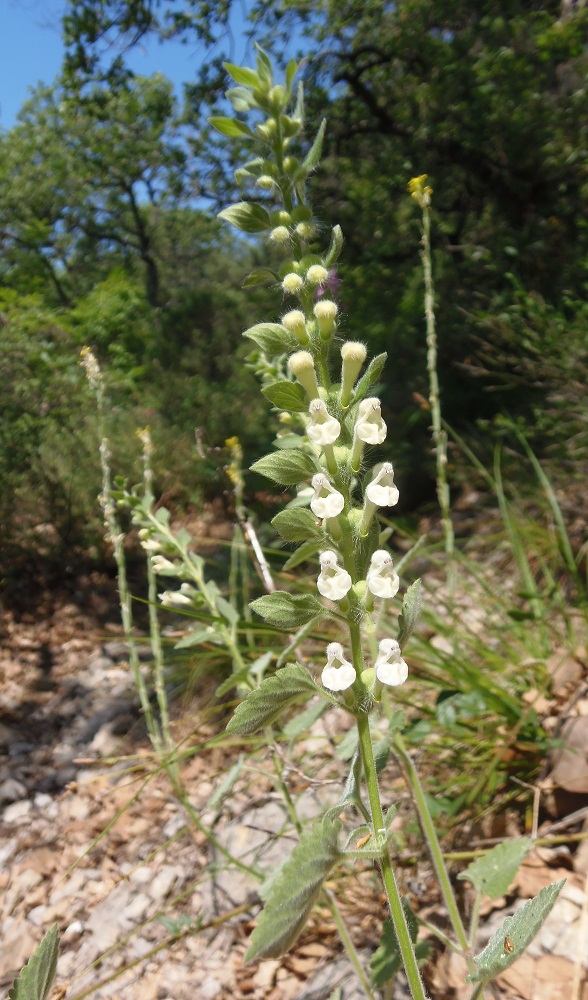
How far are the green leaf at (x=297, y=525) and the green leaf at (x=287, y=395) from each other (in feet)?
0.45

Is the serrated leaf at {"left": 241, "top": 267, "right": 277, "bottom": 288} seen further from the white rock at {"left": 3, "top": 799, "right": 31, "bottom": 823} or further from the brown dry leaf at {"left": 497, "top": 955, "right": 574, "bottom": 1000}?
the white rock at {"left": 3, "top": 799, "right": 31, "bottom": 823}

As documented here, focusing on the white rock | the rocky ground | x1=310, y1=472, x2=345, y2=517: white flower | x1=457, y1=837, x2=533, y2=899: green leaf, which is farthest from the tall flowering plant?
the white rock

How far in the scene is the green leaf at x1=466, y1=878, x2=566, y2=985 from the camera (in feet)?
2.22

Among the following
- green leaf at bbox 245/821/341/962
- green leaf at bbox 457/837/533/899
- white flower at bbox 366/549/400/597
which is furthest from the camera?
green leaf at bbox 457/837/533/899

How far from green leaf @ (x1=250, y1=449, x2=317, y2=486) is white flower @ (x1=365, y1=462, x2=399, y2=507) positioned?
3.0 inches

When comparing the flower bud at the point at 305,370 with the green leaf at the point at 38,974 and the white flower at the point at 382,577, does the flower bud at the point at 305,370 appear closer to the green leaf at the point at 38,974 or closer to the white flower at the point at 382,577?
the white flower at the point at 382,577

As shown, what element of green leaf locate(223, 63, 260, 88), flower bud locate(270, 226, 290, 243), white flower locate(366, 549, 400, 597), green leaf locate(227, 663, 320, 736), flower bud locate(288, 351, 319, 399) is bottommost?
green leaf locate(227, 663, 320, 736)

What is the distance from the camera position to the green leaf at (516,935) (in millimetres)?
676

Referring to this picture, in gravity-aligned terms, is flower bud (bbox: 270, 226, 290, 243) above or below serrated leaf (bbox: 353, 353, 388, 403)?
above

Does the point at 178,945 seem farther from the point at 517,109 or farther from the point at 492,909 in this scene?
the point at 517,109

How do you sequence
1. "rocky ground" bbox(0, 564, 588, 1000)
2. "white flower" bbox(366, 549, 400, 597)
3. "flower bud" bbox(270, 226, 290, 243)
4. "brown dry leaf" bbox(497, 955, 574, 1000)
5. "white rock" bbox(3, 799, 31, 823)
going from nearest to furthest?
"white flower" bbox(366, 549, 400, 597), "flower bud" bbox(270, 226, 290, 243), "brown dry leaf" bbox(497, 955, 574, 1000), "rocky ground" bbox(0, 564, 588, 1000), "white rock" bbox(3, 799, 31, 823)

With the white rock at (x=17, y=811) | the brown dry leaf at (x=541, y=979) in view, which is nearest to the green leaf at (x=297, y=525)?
the brown dry leaf at (x=541, y=979)

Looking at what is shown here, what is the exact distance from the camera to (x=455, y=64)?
16.0 feet

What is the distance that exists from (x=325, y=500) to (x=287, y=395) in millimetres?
158
